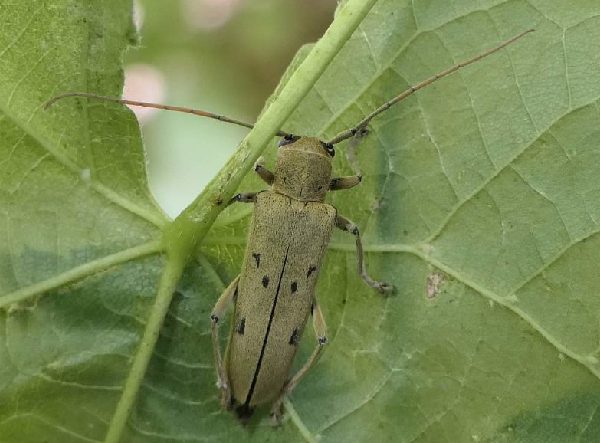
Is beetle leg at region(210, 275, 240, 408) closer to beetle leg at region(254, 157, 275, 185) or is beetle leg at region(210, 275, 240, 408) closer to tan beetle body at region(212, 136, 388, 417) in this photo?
tan beetle body at region(212, 136, 388, 417)


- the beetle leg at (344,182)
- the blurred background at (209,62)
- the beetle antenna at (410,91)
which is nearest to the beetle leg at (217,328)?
the beetle leg at (344,182)

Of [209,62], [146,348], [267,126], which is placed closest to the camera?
[267,126]

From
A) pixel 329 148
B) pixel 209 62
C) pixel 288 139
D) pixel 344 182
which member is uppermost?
pixel 209 62

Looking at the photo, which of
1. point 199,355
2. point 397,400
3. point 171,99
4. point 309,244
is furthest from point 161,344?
point 171,99

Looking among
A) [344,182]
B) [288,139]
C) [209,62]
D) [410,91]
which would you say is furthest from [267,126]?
[209,62]

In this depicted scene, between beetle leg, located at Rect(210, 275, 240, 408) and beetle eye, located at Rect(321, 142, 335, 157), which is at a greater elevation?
beetle eye, located at Rect(321, 142, 335, 157)

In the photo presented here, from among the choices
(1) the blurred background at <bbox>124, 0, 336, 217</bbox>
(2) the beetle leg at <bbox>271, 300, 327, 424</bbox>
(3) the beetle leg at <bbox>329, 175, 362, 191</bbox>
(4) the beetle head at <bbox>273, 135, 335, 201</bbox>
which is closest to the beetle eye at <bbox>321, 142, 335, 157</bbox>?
(4) the beetle head at <bbox>273, 135, 335, 201</bbox>

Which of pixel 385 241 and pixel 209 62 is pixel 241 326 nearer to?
pixel 385 241
